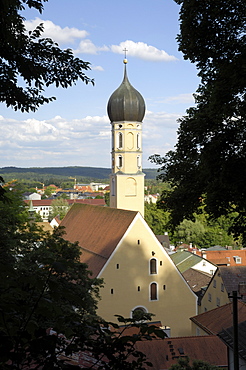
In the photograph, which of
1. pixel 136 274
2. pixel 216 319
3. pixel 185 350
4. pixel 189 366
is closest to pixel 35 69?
pixel 189 366

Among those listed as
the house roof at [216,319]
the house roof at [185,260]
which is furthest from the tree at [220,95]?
the house roof at [185,260]

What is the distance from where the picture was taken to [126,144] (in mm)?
42094

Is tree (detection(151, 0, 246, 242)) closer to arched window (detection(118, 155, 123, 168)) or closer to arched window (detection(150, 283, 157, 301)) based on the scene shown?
arched window (detection(150, 283, 157, 301))

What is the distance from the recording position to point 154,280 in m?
28.3

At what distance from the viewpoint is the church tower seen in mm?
41812

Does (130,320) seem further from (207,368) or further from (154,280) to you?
(154,280)

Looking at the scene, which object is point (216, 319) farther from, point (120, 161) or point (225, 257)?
point (225, 257)

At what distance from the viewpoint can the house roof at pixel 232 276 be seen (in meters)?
28.3

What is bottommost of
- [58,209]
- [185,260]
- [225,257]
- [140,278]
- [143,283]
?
[143,283]

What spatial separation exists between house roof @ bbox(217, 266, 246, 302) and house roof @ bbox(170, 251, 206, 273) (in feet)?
44.5

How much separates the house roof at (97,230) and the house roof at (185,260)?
511 inches

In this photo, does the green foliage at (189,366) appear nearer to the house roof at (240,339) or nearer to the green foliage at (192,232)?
the house roof at (240,339)

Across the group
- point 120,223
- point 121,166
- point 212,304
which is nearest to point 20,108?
point 120,223

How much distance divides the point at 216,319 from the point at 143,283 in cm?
850
